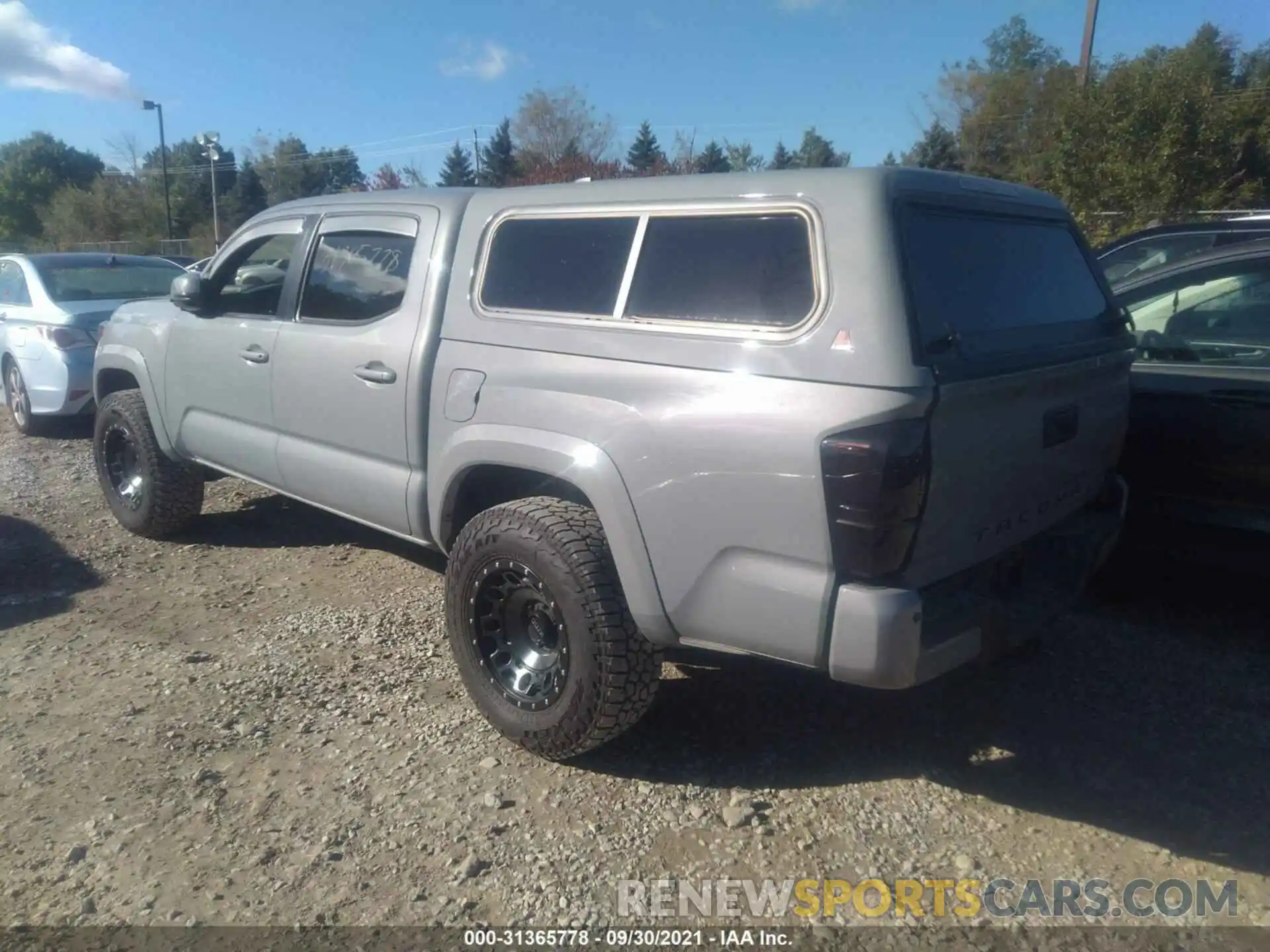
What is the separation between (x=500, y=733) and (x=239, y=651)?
56.1 inches

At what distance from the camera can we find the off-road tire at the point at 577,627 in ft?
10.0

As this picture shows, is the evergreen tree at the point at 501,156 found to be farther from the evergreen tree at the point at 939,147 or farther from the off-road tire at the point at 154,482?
the off-road tire at the point at 154,482

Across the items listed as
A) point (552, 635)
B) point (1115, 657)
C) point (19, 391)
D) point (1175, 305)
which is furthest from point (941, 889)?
point (19, 391)

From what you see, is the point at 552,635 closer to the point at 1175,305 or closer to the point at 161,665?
the point at 161,665

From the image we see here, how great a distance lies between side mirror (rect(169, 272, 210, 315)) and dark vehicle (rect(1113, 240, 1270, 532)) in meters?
4.34

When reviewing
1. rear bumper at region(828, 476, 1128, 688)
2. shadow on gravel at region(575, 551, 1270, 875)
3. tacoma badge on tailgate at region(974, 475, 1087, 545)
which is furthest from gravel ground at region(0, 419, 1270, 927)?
tacoma badge on tailgate at region(974, 475, 1087, 545)

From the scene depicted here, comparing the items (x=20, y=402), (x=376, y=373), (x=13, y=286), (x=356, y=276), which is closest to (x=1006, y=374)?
(x=376, y=373)

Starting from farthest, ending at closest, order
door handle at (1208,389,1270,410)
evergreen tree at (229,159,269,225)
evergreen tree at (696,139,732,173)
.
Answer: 1. evergreen tree at (229,159,269,225)
2. evergreen tree at (696,139,732,173)
3. door handle at (1208,389,1270,410)

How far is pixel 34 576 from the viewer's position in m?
5.18

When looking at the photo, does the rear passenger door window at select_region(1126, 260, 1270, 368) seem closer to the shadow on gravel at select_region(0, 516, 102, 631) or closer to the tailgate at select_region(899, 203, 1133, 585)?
the tailgate at select_region(899, 203, 1133, 585)

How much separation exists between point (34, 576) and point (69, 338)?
3.35 meters

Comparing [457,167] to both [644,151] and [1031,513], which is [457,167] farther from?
[1031,513]

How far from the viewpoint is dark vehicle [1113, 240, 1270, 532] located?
388 cm

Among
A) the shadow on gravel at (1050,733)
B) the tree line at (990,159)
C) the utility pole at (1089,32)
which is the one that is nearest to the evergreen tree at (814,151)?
the tree line at (990,159)
